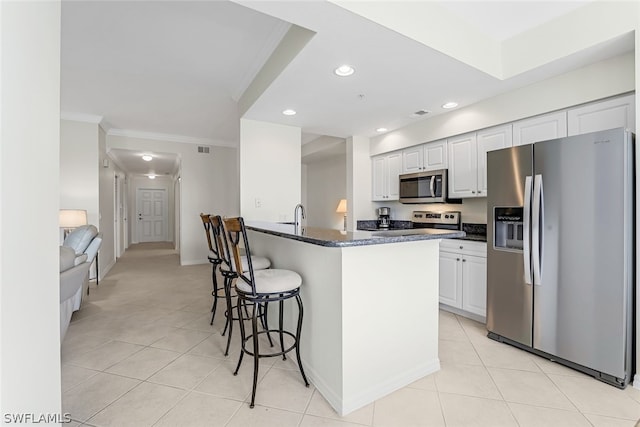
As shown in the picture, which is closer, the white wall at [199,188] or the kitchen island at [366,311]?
Result: the kitchen island at [366,311]

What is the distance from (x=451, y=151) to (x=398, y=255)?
2.23 m

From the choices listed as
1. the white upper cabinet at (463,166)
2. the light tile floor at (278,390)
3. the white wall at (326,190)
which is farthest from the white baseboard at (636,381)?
the white wall at (326,190)

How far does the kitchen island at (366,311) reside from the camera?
5.62 feet

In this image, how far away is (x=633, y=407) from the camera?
1.75 metres

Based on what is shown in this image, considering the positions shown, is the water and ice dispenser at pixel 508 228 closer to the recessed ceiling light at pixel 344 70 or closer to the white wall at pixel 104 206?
the recessed ceiling light at pixel 344 70

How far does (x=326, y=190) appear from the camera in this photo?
7242 mm

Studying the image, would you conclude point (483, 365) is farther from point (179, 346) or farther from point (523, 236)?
point (179, 346)

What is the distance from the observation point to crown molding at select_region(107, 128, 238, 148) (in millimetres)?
5648

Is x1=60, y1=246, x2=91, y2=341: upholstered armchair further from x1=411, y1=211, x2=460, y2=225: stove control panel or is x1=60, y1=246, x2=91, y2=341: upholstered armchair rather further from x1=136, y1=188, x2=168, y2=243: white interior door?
x1=136, y1=188, x2=168, y2=243: white interior door

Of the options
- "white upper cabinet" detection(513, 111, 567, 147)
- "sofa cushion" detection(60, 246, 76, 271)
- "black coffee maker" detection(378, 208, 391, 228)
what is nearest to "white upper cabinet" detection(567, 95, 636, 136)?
"white upper cabinet" detection(513, 111, 567, 147)

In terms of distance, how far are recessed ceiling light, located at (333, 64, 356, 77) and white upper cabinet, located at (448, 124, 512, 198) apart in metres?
1.73

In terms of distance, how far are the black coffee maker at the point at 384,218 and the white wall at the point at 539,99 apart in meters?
1.15

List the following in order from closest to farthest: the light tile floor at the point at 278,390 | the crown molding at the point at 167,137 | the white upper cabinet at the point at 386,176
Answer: the light tile floor at the point at 278,390
the white upper cabinet at the point at 386,176
the crown molding at the point at 167,137

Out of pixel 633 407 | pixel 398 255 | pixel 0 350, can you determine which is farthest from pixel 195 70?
pixel 633 407
